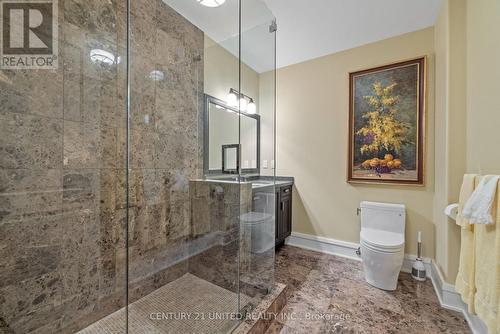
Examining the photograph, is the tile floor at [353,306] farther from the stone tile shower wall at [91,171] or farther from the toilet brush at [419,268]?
the stone tile shower wall at [91,171]

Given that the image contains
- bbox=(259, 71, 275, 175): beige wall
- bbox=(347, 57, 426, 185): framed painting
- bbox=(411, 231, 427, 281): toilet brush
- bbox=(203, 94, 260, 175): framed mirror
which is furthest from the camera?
bbox=(259, 71, 275, 175): beige wall

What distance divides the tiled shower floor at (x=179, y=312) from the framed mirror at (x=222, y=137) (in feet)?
3.76

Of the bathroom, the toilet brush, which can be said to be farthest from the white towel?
the toilet brush

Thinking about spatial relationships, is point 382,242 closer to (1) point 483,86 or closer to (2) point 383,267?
(2) point 383,267

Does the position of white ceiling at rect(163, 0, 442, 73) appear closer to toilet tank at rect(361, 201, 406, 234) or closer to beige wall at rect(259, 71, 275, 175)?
beige wall at rect(259, 71, 275, 175)

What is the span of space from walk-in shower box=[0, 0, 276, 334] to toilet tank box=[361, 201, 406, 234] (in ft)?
3.76

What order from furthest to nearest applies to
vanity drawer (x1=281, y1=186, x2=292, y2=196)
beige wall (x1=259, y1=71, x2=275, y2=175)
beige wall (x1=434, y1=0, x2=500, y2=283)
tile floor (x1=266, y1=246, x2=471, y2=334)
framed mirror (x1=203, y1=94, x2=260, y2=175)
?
vanity drawer (x1=281, y1=186, x2=292, y2=196) < beige wall (x1=259, y1=71, x2=275, y2=175) < framed mirror (x1=203, y1=94, x2=260, y2=175) < tile floor (x1=266, y1=246, x2=471, y2=334) < beige wall (x1=434, y1=0, x2=500, y2=283)

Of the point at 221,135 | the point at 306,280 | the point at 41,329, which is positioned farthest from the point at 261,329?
the point at 221,135

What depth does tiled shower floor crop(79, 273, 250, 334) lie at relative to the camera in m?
1.39

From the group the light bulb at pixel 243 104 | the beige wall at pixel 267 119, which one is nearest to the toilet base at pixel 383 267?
the beige wall at pixel 267 119

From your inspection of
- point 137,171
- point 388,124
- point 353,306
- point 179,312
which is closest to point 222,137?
point 137,171

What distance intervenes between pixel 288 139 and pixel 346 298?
199cm

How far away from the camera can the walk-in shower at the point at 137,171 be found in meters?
1.15

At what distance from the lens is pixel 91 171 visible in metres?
1.39
